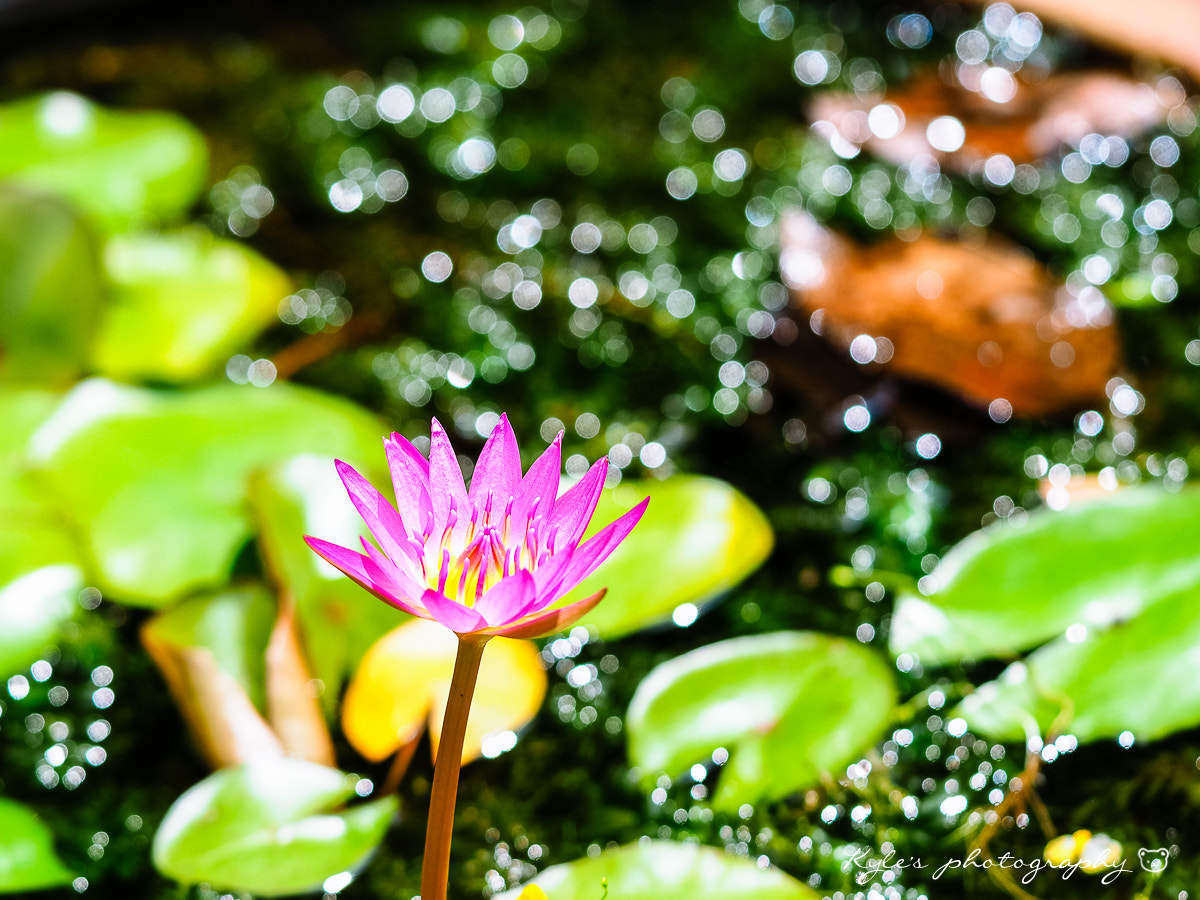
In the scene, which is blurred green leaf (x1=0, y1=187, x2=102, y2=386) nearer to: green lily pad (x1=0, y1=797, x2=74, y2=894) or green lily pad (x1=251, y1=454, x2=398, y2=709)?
green lily pad (x1=251, y1=454, x2=398, y2=709)

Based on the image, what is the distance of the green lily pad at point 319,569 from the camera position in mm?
Answer: 750

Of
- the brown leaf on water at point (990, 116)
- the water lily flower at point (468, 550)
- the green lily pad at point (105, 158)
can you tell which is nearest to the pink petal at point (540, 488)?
the water lily flower at point (468, 550)

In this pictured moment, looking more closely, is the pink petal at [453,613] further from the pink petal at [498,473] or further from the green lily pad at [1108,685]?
the green lily pad at [1108,685]

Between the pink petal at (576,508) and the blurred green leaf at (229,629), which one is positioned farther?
the blurred green leaf at (229,629)

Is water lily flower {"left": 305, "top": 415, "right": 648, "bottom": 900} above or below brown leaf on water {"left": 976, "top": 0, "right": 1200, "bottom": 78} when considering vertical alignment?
below

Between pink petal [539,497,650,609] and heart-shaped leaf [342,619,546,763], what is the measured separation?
0.86ft

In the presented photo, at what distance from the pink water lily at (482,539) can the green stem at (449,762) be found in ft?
0.06

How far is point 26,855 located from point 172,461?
1.04ft

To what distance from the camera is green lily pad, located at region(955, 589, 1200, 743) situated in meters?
0.72

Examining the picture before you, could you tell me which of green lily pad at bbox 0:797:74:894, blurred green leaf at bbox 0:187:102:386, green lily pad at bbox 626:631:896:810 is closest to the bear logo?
green lily pad at bbox 626:631:896:810

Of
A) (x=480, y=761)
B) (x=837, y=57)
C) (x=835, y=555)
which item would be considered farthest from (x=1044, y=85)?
(x=480, y=761)

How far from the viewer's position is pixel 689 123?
136 cm

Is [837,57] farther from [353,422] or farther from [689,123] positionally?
[353,422]

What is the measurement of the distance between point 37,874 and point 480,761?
29cm
